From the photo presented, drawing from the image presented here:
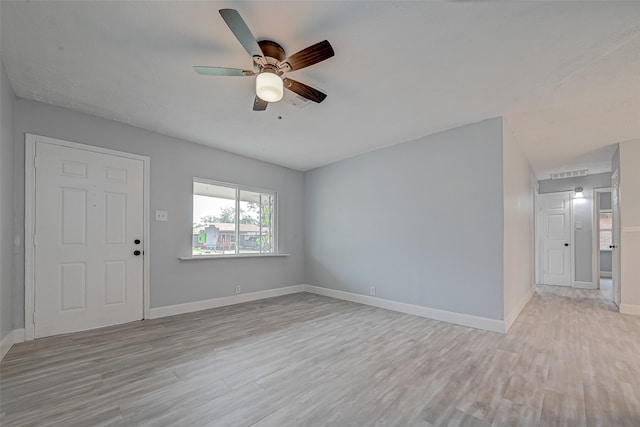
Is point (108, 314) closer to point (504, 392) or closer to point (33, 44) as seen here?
point (33, 44)

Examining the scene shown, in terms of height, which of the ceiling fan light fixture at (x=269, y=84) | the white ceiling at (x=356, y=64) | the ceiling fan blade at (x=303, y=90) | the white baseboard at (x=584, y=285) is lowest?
the white baseboard at (x=584, y=285)

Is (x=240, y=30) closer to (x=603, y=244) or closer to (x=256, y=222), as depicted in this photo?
(x=256, y=222)

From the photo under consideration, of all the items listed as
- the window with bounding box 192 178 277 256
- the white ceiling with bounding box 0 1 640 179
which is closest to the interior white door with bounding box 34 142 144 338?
the white ceiling with bounding box 0 1 640 179

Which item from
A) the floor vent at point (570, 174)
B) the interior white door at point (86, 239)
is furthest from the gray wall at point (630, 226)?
the interior white door at point (86, 239)

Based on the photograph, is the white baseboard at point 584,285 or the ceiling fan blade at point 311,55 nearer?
the ceiling fan blade at point 311,55

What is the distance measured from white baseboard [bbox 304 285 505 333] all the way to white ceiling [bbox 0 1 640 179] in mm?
2567

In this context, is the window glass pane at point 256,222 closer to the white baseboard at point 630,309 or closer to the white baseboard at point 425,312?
the white baseboard at point 425,312

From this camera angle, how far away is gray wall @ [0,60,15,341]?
2645mm

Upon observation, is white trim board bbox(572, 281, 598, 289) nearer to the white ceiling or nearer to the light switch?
the white ceiling

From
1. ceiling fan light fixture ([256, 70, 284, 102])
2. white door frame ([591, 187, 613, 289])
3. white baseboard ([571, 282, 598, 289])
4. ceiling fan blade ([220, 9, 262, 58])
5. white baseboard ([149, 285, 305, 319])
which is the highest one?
ceiling fan blade ([220, 9, 262, 58])

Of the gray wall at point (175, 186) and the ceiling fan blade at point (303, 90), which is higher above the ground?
the ceiling fan blade at point (303, 90)

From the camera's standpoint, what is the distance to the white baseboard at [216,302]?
409 centimetres

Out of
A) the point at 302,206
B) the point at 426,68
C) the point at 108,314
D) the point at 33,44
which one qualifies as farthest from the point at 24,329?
the point at 426,68

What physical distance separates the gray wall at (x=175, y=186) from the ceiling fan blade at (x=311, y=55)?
9.60 ft
